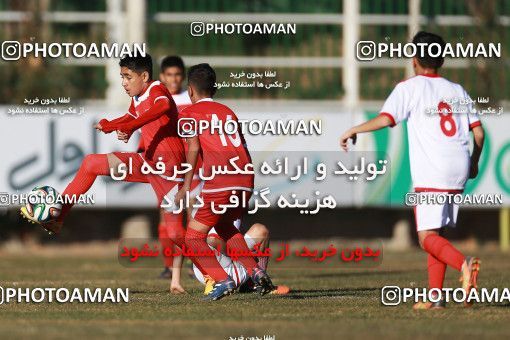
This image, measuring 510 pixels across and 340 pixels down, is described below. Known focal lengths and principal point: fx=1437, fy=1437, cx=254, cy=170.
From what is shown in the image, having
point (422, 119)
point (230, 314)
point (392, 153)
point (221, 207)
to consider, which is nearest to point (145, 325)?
point (230, 314)

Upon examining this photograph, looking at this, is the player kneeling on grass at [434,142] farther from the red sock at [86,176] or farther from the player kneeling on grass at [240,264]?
the red sock at [86,176]

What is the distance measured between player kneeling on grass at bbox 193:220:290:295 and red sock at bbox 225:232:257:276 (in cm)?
21

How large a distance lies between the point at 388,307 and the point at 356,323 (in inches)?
54.8

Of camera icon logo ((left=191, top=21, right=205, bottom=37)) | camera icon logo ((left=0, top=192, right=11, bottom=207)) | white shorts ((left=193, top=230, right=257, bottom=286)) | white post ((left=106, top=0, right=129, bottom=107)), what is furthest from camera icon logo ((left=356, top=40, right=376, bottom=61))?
white shorts ((left=193, top=230, right=257, bottom=286))

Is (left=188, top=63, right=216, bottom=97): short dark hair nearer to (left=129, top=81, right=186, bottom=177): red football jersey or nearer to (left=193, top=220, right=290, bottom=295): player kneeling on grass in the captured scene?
(left=129, top=81, right=186, bottom=177): red football jersey

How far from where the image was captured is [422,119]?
11.9 metres

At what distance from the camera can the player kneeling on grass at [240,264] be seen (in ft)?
43.6

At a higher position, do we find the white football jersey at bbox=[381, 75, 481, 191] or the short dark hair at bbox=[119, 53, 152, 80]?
the short dark hair at bbox=[119, 53, 152, 80]

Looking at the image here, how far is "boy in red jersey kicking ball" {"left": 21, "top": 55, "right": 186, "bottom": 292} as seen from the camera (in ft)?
43.9

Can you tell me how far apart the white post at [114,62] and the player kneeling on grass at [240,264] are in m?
10.6

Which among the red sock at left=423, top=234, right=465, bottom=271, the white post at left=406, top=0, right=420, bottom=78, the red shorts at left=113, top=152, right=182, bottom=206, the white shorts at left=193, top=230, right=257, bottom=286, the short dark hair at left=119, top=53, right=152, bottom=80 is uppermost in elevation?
the white post at left=406, top=0, right=420, bottom=78

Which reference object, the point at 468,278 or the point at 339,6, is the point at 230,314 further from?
the point at 339,6

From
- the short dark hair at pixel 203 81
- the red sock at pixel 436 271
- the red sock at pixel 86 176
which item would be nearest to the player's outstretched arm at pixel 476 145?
the red sock at pixel 436 271

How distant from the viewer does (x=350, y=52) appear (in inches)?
990
